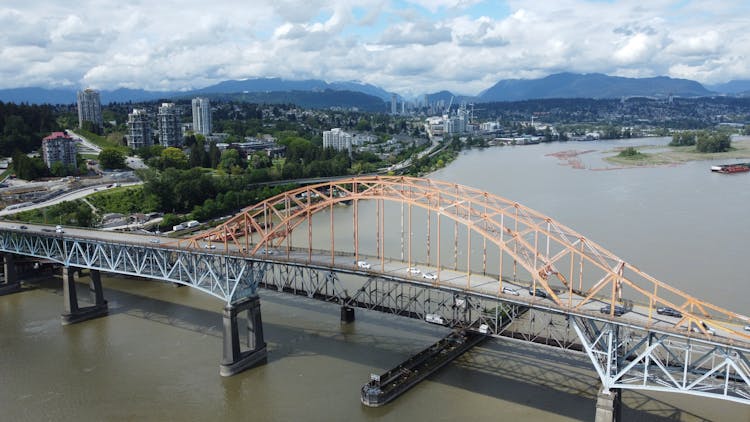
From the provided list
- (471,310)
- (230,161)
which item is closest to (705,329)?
(471,310)

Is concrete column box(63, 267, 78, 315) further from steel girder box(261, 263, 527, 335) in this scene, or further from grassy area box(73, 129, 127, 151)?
grassy area box(73, 129, 127, 151)

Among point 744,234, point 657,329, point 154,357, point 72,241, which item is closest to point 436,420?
point 657,329

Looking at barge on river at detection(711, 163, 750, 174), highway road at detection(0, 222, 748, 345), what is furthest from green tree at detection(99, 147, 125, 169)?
barge on river at detection(711, 163, 750, 174)

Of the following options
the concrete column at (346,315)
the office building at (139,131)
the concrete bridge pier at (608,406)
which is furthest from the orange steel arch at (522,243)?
the office building at (139,131)

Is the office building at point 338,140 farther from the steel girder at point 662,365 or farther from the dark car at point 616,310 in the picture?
the steel girder at point 662,365

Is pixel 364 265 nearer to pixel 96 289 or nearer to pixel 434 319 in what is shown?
pixel 434 319

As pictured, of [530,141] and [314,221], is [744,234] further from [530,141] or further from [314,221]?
[530,141]

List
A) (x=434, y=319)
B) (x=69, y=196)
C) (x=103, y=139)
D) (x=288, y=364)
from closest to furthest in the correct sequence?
(x=434, y=319)
(x=288, y=364)
(x=69, y=196)
(x=103, y=139)
